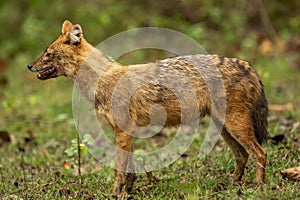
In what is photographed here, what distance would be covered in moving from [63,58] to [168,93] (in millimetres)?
1429

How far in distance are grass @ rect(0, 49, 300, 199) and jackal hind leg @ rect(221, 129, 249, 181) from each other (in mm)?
104

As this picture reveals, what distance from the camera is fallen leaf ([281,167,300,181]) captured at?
699 centimetres

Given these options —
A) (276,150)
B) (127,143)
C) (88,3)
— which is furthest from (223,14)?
(127,143)

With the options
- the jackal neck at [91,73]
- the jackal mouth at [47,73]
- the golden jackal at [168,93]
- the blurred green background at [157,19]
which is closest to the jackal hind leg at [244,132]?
the golden jackal at [168,93]

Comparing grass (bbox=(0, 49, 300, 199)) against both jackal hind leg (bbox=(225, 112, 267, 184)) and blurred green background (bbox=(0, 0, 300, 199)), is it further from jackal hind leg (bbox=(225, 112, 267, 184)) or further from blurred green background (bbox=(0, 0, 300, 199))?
jackal hind leg (bbox=(225, 112, 267, 184))

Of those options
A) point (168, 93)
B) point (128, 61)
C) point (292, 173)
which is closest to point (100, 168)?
point (168, 93)

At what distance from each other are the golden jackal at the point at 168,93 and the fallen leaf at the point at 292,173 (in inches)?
11.2

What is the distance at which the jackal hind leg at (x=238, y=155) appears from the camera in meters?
7.74

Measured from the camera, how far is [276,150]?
8.41m

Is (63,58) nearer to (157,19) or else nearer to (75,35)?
(75,35)

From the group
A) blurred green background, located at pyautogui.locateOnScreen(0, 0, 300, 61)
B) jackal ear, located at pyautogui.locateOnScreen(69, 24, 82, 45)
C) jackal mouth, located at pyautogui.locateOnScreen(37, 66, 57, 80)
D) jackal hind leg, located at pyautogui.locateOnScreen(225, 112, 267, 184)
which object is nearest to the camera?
jackal hind leg, located at pyautogui.locateOnScreen(225, 112, 267, 184)

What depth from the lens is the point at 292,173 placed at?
705 centimetres

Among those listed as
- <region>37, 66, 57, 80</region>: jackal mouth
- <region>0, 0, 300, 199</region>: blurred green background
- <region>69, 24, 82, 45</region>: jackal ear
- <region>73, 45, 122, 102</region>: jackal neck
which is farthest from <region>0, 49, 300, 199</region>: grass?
<region>69, 24, 82, 45</region>: jackal ear

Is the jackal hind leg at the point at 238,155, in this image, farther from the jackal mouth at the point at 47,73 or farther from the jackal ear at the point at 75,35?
the jackal mouth at the point at 47,73
